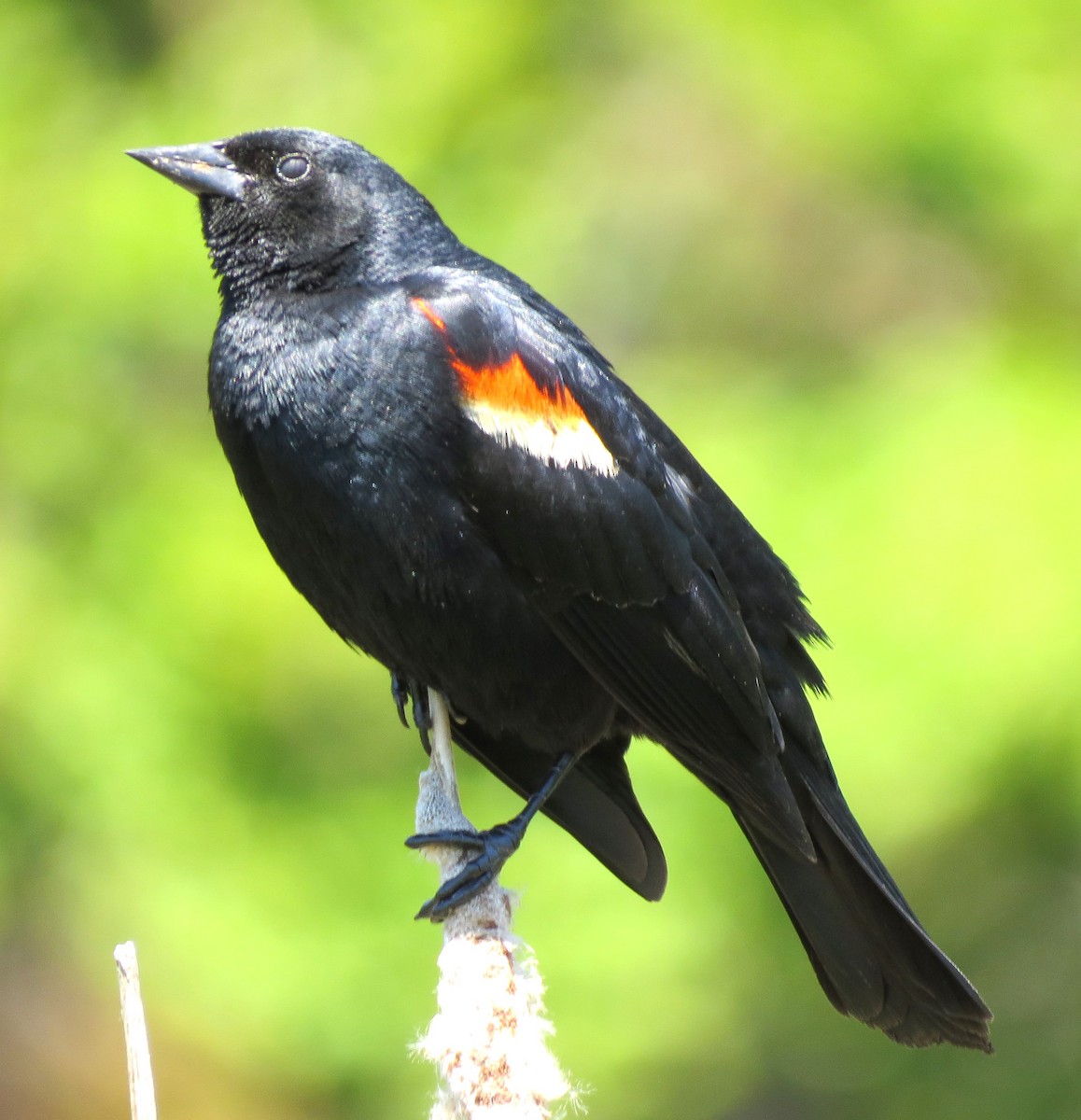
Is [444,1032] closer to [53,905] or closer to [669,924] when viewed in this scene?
[669,924]

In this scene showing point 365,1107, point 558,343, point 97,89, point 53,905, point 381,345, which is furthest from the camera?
point 97,89

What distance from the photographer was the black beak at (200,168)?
278 centimetres

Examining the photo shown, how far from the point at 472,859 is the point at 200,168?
1343 millimetres

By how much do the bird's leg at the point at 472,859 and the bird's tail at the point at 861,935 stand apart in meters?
0.48

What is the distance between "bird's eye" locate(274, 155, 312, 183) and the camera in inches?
110

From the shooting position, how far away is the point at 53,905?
4684 millimetres

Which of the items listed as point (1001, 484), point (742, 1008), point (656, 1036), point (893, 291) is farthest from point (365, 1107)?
point (893, 291)

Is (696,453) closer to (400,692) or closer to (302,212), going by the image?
(400,692)

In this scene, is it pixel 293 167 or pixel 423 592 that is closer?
pixel 423 592

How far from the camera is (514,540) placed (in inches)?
99.7

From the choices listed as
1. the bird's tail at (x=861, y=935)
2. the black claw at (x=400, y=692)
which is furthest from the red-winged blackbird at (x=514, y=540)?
the black claw at (x=400, y=692)

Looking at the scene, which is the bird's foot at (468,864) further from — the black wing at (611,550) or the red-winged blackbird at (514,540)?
the black wing at (611,550)

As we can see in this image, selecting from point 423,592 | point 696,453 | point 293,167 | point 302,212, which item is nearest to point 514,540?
point 423,592

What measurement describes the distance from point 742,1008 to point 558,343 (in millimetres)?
2544
